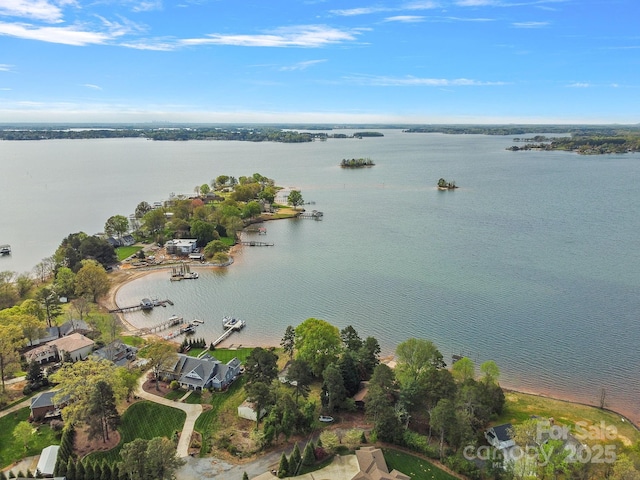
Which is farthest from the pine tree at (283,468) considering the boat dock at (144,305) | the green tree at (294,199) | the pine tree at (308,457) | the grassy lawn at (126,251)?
the green tree at (294,199)

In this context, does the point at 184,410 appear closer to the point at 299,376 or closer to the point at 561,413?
the point at 299,376

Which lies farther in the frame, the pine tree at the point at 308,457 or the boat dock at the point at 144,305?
the boat dock at the point at 144,305

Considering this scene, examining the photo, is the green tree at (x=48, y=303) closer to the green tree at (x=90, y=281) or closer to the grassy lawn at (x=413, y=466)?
the green tree at (x=90, y=281)

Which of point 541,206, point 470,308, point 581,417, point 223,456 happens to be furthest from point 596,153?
point 223,456

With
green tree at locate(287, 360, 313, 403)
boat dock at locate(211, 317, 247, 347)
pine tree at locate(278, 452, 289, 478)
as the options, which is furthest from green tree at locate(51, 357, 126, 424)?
boat dock at locate(211, 317, 247, 347)

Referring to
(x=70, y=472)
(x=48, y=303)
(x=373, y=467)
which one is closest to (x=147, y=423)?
(x=70, y=472)

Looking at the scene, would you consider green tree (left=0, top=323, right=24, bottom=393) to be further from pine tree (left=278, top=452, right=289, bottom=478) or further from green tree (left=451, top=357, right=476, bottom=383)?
green tree (left=451, top=357, right=476, bottom=383)

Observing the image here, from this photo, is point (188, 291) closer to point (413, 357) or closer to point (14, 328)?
point (14, 328)

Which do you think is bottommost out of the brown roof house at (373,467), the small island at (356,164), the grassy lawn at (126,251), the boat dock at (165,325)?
the boat dock at (165,325)
